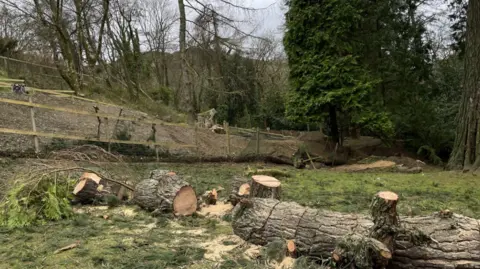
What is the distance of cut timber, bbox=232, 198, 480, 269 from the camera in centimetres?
273

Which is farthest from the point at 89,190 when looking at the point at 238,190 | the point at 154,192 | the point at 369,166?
the point at 369,166

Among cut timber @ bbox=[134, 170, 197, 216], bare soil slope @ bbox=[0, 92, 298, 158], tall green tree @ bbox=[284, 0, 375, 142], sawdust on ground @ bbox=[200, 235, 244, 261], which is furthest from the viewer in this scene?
tall green tree @ bbox=[284, 0, 375, 142]

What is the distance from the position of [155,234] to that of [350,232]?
82.8 inches

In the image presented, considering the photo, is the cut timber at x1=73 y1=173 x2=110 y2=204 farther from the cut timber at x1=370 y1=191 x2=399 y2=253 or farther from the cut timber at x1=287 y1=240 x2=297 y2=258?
the cut timber at x1=370 y1=191 x2=399 y2=253

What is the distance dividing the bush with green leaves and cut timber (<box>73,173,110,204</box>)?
0.48 m

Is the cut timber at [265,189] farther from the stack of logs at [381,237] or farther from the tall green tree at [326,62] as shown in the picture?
the tall green tree at [326,62]

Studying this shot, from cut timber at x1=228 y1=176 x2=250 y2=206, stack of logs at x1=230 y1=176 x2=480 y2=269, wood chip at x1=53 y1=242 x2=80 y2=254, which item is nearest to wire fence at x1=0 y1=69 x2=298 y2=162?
cut timber at x1=228 y1=176 x2=250 y2=206

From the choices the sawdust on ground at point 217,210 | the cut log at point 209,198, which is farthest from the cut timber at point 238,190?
the cut log at point 209,198

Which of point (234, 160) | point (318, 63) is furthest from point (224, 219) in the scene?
point (318, 63)

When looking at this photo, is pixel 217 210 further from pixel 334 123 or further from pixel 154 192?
pixel 334 123

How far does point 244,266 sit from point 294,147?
9.90 m

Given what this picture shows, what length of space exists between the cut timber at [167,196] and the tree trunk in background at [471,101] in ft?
25.1

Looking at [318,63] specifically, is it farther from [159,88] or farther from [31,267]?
[159,88]

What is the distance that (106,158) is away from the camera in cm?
720
